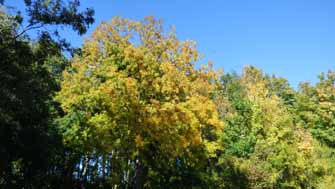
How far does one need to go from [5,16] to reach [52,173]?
42.7 feet

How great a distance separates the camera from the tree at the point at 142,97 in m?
13.8

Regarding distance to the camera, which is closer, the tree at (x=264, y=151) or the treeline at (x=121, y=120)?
the treeline at (x=121, y=120)

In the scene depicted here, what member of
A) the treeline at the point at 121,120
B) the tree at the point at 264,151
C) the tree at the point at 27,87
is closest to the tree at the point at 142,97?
the treeline at the point at 121,120

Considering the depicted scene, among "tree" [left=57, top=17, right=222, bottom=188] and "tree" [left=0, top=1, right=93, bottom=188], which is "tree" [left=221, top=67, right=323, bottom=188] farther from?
"tree" [left=0, top=1, right=93, bottom=188]

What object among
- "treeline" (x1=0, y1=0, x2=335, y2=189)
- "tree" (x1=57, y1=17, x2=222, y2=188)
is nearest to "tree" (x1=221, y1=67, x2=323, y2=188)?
"treeline" (x1=0, y1=0, x2=335, y2=189)

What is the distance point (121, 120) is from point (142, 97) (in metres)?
1.49

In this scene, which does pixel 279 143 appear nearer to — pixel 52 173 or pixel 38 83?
pixel 52 173

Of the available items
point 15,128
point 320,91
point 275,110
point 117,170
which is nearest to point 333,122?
point 320,91

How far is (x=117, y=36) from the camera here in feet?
53.1

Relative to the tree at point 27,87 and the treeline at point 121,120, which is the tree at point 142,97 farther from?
the tree at point 27,87

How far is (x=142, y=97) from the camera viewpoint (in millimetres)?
14906

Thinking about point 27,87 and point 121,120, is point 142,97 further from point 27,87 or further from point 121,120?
point 27,87

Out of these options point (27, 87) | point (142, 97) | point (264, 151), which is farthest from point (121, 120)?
point (264, 151)

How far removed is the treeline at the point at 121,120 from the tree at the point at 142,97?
5cm
